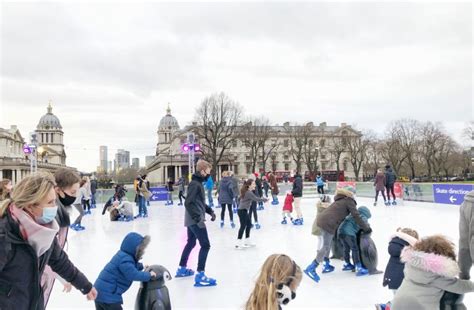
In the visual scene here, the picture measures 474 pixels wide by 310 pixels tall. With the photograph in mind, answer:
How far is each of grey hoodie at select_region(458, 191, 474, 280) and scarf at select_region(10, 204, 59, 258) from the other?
9.71 ft

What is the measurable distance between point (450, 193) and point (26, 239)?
662 inches

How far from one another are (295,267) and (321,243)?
375 cm

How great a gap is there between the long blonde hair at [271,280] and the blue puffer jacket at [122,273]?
147 cm

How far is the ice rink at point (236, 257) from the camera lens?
15.3 feet

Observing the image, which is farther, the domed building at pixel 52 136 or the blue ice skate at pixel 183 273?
the domed building at pixel 52 136

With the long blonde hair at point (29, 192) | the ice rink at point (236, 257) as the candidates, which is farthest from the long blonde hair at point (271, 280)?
the long blonde hair at point (29, 192)

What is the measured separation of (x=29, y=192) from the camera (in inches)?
89.7

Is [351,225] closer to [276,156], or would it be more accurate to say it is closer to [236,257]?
[236,257]

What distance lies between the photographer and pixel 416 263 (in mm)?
2703

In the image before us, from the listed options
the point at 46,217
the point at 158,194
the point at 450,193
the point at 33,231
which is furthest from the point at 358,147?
the point at 33,231

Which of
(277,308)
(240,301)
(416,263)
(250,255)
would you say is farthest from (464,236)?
(250,255)

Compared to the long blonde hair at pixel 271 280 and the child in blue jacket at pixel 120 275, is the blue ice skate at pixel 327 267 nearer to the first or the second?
the child in blue jacket at pixel 120 275

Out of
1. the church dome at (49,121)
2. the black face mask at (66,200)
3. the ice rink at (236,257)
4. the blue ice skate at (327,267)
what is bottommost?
the ice rink at (236,257)

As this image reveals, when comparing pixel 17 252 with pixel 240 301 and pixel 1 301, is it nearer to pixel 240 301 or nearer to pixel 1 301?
pixel 1 301
